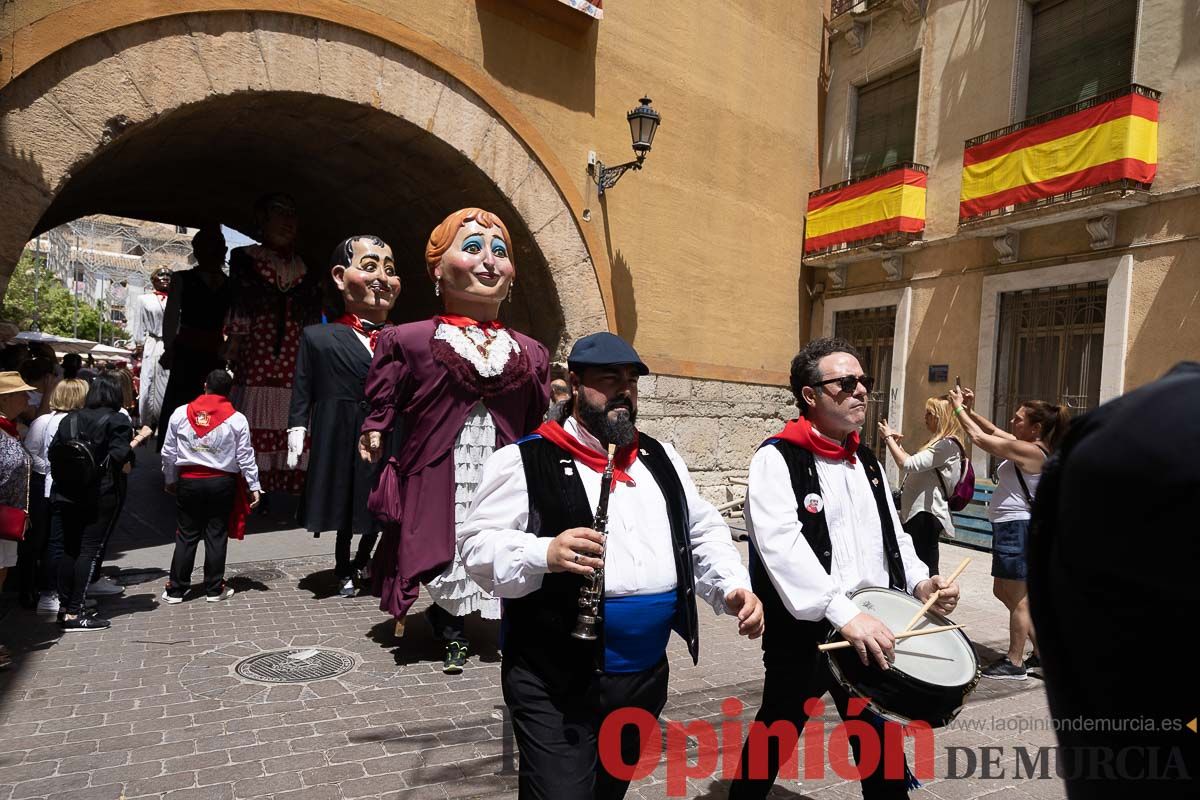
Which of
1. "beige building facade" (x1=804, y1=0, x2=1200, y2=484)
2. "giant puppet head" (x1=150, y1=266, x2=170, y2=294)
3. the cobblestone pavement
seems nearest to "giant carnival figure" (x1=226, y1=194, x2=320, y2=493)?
the cobblestone pavement

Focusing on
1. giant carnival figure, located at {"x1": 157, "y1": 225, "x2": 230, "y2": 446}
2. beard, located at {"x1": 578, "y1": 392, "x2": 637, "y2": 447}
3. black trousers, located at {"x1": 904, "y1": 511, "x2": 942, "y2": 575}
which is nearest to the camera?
beard, located at {"x1": 578, "y1": 392, "x2": 637, "y2": 447}

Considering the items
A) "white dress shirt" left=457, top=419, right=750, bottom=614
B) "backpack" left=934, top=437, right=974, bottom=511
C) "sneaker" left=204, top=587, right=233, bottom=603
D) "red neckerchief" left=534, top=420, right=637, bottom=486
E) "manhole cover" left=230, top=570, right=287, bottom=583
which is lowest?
"manhole cover" left=230, top=570, right=287, bottom=583

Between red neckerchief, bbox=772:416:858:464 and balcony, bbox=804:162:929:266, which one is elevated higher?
balcony, bbox=804:162:929:266

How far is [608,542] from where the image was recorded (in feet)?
7.38

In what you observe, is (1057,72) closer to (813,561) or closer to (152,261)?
(813,561)

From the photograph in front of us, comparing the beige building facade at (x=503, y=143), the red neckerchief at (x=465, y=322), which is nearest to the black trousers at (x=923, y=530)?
the red neckerchief at (x=465, y=322)

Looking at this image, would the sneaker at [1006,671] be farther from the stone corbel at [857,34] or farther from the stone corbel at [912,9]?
the stone corbel at [857,34]

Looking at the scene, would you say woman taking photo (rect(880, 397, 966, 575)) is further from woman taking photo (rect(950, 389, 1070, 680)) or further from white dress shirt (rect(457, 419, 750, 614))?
white dress shirt (rect(457, 419, 750, 614))

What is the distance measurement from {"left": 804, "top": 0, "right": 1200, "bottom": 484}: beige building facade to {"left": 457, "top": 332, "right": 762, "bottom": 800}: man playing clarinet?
24.3 feet

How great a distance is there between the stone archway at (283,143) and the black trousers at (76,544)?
174cm

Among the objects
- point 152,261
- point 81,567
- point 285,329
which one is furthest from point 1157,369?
point 152,261

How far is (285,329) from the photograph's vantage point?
784 centimetres

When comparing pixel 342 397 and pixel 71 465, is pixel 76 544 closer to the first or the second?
pixel 71 465

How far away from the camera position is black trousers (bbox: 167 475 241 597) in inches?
207
